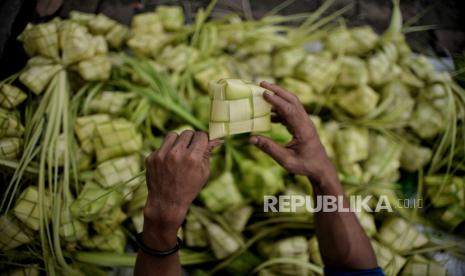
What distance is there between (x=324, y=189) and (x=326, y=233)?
120mm

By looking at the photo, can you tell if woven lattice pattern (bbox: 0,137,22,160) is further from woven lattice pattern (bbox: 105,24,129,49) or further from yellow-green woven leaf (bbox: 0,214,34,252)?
woven lattice pattern (bbox: 105,24,129,49)

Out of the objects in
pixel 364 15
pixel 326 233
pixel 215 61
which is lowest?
pixel 326 233

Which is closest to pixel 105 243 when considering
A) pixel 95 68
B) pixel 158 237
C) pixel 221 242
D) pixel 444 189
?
pixel 221 242

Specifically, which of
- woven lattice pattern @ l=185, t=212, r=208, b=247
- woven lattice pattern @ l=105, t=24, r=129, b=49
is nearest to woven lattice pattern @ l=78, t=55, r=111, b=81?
woven lattice pattern @ l=105, t=24, r=129, b=49

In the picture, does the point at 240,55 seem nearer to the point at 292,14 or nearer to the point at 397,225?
the point at 292,14

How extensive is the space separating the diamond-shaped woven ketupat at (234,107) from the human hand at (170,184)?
108mm

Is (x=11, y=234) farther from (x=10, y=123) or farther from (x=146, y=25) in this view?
(x=146, y=25)

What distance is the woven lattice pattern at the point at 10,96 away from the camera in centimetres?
121

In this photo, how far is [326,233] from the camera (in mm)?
1025

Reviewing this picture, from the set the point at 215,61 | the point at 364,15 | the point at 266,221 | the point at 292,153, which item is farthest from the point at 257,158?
the point at 364,15

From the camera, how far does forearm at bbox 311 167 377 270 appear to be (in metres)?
0.98

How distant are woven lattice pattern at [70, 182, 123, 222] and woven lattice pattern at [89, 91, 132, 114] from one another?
0.28 meters

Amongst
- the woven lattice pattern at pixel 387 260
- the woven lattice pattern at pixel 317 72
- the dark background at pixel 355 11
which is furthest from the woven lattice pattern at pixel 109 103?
the woven lattice pattern at pixel 387 260

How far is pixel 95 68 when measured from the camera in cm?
129
